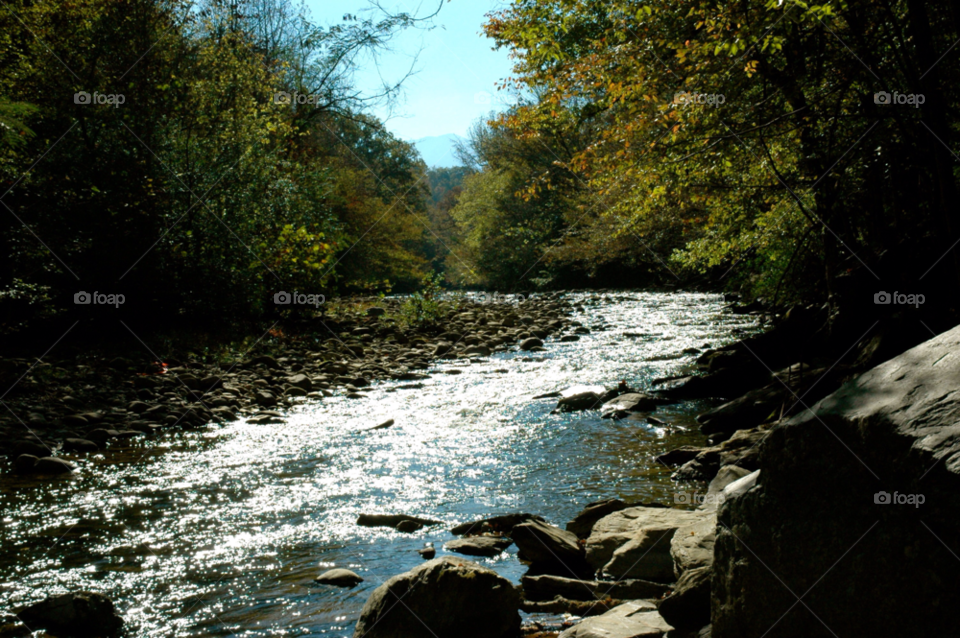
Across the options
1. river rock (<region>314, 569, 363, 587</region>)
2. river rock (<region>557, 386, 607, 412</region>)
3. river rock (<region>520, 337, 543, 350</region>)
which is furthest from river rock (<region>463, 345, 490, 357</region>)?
river rock (<region>314, 569, 363, 587</region>)

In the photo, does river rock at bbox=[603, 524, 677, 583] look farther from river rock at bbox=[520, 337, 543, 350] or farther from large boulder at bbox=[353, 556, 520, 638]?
river rock at bbox=[520, 337, 543, 350]

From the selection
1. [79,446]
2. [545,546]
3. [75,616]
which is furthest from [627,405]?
[75,616]

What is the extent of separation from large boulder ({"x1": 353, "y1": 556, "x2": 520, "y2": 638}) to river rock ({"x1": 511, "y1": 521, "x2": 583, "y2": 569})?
0.67m

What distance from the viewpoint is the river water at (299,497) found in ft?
11.5

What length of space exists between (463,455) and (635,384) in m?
3.74

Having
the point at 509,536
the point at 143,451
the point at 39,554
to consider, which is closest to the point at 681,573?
the point at 509,536

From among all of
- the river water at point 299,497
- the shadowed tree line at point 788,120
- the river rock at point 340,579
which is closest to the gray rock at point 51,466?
the river water at point 299,497

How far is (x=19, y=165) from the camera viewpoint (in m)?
9.67

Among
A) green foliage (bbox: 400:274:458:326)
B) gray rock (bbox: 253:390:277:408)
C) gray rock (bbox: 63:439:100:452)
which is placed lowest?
gray rock (bbox: 63:439:100:452)

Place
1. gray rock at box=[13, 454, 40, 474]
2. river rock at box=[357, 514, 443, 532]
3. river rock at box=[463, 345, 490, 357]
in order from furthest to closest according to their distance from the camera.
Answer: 1. river rock at box=[463, 345, 490, 357]
2. gray rock at box=[13, 454, 40, 474]
3. river rock at box=[357, 514, 443, 532]

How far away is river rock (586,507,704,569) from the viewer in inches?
150

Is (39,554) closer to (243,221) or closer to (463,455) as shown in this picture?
(463,455)

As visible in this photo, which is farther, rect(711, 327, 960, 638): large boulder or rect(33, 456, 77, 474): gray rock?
rect(33, 456, 77, 474): gray rock

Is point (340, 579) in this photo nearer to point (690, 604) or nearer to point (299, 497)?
point (299, 497)
